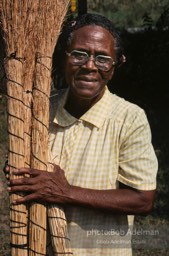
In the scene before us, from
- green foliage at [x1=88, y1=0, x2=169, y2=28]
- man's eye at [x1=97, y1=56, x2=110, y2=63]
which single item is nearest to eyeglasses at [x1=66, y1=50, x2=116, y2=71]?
man's eye at [x1=97, y1=56, x2=110, y2=63]

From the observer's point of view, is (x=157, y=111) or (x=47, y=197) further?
(x=157, y=111)

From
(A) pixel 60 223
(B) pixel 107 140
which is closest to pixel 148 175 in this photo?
(B) pixel 107 140

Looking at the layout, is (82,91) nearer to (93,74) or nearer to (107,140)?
(93,74)

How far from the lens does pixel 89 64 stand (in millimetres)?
2084

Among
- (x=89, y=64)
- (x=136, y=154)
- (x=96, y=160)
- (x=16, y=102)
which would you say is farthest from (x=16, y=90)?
(x=136, y=154)

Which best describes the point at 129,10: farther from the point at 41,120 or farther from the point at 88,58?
the point at 41,120

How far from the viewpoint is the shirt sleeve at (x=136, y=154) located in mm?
2061

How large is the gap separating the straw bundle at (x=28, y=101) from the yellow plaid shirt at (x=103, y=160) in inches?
4.1

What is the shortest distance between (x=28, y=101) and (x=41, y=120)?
93 mm

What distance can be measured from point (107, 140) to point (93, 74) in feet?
0.90

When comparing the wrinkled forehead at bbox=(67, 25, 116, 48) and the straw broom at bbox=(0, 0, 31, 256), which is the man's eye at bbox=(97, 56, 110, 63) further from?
the straw broom at bbox=(0, 0, 31, 256)

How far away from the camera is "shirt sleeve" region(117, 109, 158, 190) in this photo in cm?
206

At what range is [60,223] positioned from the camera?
208 centimetres

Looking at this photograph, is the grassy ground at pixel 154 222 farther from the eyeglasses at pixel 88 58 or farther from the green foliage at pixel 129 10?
the green foliage at pixel 129 10
